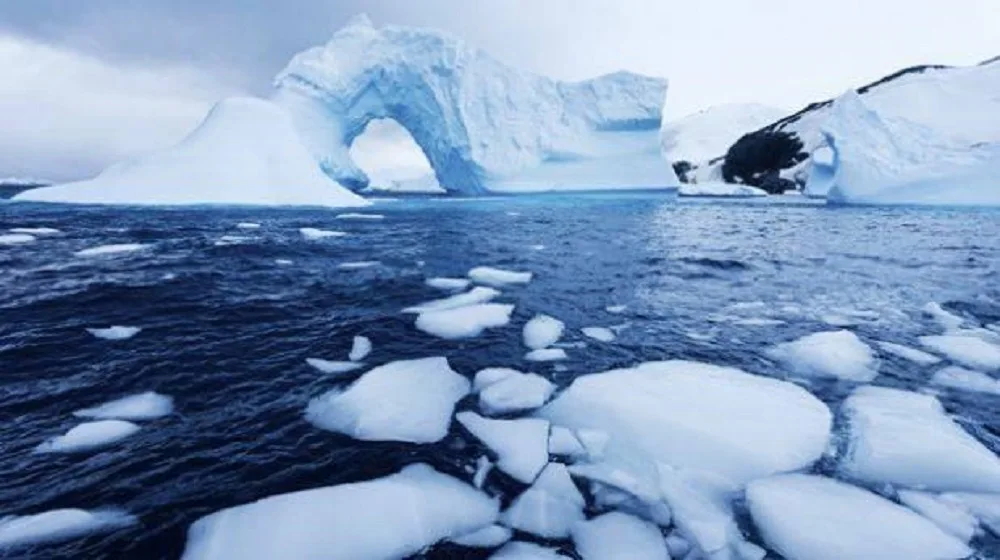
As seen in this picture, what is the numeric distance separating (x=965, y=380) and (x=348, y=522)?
3.97 metres

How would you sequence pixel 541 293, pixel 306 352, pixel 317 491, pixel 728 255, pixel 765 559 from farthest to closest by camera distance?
pixel 728 255 < pixel 541 293 < pixel 306 352 < pixel 317 491 < pixel 765 559

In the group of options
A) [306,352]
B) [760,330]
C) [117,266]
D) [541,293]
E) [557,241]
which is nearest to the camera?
[306,352]

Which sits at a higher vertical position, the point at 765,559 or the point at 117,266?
the point at 117,266

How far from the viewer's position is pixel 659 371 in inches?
140

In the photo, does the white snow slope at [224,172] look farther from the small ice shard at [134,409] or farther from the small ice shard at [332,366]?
the small ice shard at [134,409]

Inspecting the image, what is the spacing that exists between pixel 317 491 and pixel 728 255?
856cm

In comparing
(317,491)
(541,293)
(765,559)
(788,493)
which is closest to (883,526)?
(788,493)

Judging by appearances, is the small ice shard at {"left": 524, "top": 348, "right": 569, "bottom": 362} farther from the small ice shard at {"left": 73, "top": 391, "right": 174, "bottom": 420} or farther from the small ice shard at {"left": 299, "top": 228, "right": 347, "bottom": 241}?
the small ice shard at {"left": 299, "top": 228, "right": 347, "bottom": 241}

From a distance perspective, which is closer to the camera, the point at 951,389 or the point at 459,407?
the point at 459,407

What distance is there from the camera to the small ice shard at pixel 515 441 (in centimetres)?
251

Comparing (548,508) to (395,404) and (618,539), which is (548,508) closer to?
(618,539)

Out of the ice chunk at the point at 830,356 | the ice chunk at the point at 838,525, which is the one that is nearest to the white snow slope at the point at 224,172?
the ice chunk at the point at 830,356

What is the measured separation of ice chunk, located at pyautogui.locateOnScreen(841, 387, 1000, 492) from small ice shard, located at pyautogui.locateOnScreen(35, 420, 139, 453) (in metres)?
3.59

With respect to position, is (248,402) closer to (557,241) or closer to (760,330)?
(760,330)
